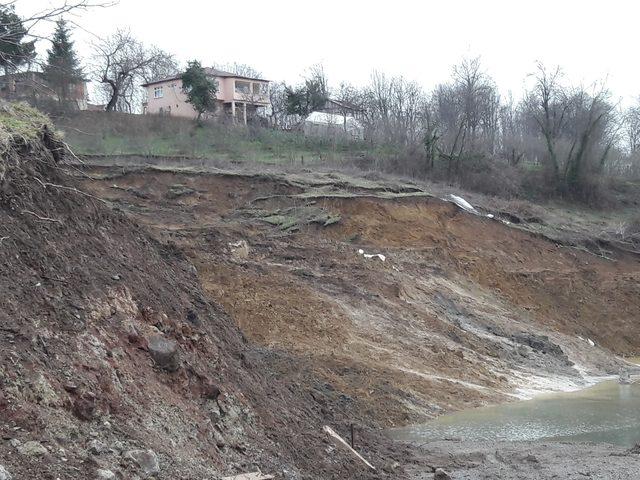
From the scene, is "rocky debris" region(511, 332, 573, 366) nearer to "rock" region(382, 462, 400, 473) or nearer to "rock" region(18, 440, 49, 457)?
"rock" region(382, 462, 400, 473)

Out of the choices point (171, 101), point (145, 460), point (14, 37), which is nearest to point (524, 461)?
point (145, 460)

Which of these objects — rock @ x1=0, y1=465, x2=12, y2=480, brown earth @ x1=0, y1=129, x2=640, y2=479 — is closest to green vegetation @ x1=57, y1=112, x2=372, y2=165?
brown earth @ x1=0, y1=129, x2=640, y2=479

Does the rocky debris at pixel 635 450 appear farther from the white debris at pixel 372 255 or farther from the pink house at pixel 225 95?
the pink house at pixel 225 95

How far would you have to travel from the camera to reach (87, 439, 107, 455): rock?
6.00 metres

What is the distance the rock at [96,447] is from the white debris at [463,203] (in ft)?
92.2

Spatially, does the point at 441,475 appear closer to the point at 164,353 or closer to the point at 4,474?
the point at 164,353

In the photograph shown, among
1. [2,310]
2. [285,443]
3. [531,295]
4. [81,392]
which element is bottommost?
[531,295]

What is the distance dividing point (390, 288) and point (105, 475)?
18500mm

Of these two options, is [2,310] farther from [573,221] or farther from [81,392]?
[573,221]

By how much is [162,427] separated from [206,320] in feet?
12.3

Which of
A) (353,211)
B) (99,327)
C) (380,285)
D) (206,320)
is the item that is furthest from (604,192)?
(99,327)

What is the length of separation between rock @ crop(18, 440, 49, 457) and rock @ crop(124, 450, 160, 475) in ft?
2.83

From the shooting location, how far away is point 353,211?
30.0 m

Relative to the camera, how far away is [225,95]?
193 feet
